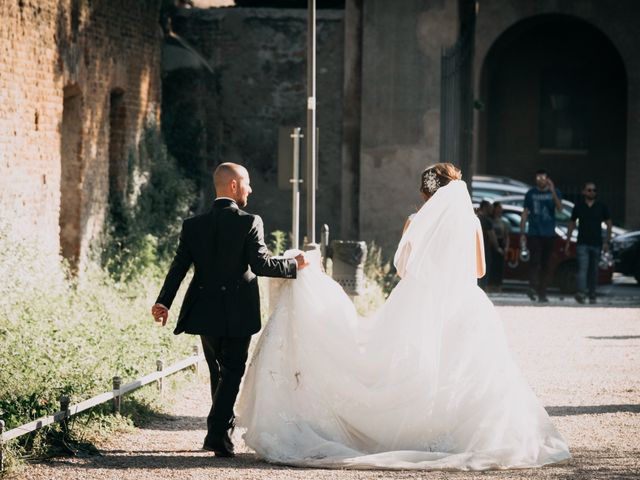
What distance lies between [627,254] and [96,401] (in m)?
16.7

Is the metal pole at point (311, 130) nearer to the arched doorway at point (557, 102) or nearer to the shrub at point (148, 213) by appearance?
the shrub at point (148, 213)

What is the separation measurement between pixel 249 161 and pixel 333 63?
6.99 ft

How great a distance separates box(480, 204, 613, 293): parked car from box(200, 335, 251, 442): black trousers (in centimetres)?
1362

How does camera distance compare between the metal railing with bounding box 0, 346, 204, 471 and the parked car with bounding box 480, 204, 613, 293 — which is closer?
the metal railing with bounding box 0, 346, 204, 471

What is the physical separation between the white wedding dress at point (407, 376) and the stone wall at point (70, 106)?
6.39m

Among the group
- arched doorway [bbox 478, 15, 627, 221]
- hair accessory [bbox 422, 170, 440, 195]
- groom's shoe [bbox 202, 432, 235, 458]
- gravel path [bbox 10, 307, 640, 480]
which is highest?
arched doorway [bbox 478, 15, 627, 221]

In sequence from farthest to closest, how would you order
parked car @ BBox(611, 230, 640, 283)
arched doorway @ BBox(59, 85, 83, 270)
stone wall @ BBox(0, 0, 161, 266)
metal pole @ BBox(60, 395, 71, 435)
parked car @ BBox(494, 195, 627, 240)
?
1. parked car @ BBox(611, 230, 640, 283)
2. parked car @ BBox(494, 195, 627, 240)
3. arched doorway @ BBox(59, 85, 83, 270)
4. stone wall @ BBox(0, 0, 161, 266)
5. metal pole @ BBox(60, 395, 71, 435)

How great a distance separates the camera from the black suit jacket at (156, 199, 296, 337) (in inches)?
326

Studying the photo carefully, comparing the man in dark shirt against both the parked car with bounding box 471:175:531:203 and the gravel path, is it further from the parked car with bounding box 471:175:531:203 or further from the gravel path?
the parked car with bounding box 471:175:531:203

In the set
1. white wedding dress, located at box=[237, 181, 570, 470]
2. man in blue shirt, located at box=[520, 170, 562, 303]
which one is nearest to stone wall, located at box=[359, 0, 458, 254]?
man in blue shirt, located at box=[520, 170, 562, 303]

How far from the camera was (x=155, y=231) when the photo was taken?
62.7ft

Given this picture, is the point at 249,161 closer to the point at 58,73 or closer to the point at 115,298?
the point at 58,73

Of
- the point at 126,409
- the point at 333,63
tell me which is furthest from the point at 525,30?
the point at 126,409

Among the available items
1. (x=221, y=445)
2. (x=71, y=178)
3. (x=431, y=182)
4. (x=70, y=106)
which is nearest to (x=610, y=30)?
(x=70, y=106)
